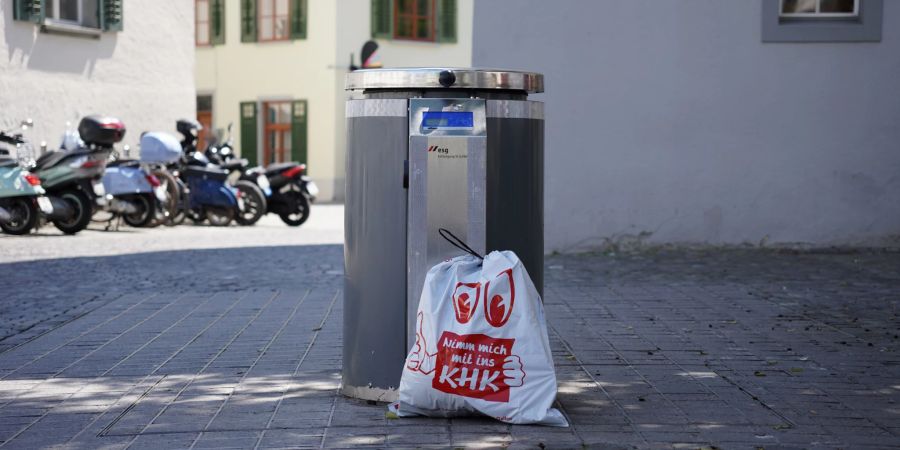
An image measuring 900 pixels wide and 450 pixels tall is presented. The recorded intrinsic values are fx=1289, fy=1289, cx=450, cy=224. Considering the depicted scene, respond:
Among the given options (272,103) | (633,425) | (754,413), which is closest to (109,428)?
(633,425)

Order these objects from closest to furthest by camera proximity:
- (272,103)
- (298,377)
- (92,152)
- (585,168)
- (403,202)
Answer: (403,202) < (298,377) < (585,168) < (92,152) < (272,103)

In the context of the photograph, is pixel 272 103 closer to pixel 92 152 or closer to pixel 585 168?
pixel 92 152

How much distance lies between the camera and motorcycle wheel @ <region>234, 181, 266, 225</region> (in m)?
19.5

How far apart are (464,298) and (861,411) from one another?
1783mm

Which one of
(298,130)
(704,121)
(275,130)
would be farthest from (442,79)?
(275,130)

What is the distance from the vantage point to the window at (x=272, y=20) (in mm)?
34781

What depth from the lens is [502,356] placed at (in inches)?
195

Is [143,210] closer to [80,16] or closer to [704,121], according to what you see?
[80,16]

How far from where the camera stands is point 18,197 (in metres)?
16.2

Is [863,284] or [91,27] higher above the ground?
[91,27]

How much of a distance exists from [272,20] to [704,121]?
80.3 feet

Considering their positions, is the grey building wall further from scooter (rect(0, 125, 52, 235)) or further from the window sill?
the window sill

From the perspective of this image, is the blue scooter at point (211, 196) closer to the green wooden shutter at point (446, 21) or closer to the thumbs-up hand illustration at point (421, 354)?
the thumbs-up hand illustration at point (421, 354)

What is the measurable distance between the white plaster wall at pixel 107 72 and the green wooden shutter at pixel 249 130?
12.1m
